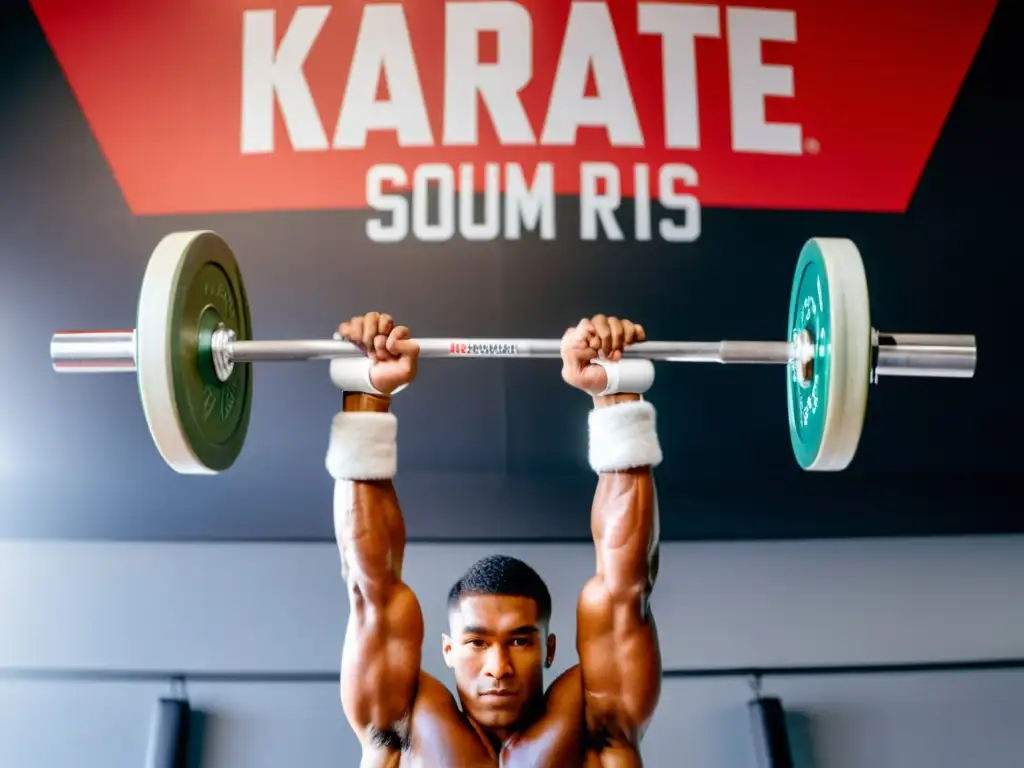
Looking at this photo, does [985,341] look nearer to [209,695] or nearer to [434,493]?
[434,493]

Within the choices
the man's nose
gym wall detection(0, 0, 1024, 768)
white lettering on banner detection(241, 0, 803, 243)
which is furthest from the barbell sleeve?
white lettering on banner detection(241, 0, 803, 243)

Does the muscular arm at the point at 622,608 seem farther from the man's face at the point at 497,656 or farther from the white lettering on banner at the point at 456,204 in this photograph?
the white lettering on banner at the point at 456,204

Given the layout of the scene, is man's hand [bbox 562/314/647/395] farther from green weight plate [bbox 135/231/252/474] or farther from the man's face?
green weight plate [bbox 135/231/252/474]

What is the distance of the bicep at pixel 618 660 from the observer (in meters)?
1.55

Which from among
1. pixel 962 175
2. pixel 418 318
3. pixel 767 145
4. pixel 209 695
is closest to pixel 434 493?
pixel 418 318

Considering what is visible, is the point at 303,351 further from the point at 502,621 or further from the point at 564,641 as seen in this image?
the point at 564,641

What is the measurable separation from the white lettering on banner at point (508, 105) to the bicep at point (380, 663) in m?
1.11

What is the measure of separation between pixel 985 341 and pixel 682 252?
0.77 meters

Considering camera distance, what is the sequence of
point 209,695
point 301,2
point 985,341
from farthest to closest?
point 301,2 → point 985,341 → point 209,695

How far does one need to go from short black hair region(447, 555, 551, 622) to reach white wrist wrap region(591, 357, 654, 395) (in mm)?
370

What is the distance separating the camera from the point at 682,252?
2.38m

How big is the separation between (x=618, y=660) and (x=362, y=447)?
1.79 ft

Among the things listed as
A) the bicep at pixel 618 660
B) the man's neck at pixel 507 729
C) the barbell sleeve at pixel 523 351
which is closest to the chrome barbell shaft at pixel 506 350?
the barbell sleeve at pixel 523 351

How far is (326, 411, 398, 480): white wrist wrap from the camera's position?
1544mm
